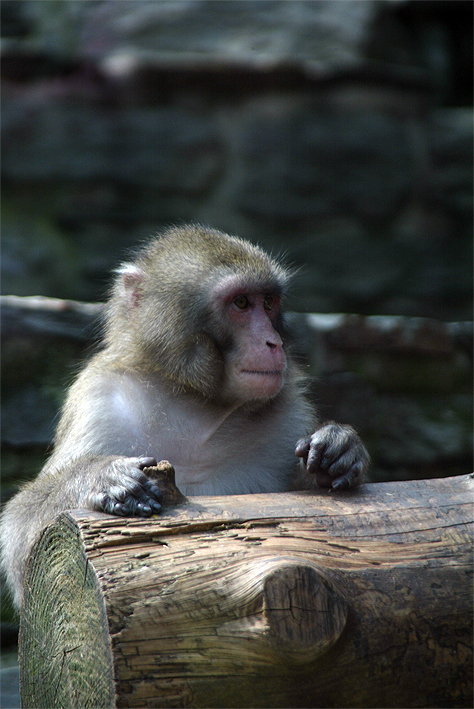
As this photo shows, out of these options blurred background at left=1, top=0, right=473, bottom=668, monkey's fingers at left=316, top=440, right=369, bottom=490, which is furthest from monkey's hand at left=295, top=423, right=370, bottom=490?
blurred background at left=1, top=0, right=473, bottom=668

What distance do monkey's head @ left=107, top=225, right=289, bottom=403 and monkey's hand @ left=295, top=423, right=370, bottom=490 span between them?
0.34 metres

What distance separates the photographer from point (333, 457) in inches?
113

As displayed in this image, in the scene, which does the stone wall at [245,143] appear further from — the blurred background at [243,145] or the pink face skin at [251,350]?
the pink face skin at [251,350]

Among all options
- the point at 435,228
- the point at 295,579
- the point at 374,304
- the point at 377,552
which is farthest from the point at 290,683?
the point at 435,228

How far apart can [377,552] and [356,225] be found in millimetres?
5246

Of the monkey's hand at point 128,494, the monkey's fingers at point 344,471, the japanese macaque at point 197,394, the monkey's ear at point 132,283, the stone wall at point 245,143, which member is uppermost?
the stone wall at point 245,143

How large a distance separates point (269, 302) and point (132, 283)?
0.65 meters

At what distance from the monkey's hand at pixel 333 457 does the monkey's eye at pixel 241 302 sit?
634mm

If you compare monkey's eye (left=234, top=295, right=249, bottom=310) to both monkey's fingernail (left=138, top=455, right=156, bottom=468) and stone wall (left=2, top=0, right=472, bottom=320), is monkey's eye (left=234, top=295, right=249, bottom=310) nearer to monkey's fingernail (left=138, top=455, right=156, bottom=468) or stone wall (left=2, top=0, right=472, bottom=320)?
monkey's fingernail (left=138, top=455, right=156, bottom=468)

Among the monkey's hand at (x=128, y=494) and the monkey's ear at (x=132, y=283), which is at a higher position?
the monkey's ear at (x=132, y=283)

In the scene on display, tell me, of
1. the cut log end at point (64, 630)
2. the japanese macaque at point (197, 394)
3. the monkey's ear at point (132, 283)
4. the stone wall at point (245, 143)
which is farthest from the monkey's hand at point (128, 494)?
the stone wall at point (245, 143)

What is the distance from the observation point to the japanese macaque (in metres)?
3.13

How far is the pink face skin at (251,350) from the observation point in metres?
3.13

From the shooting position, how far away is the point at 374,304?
7262 millimetres
